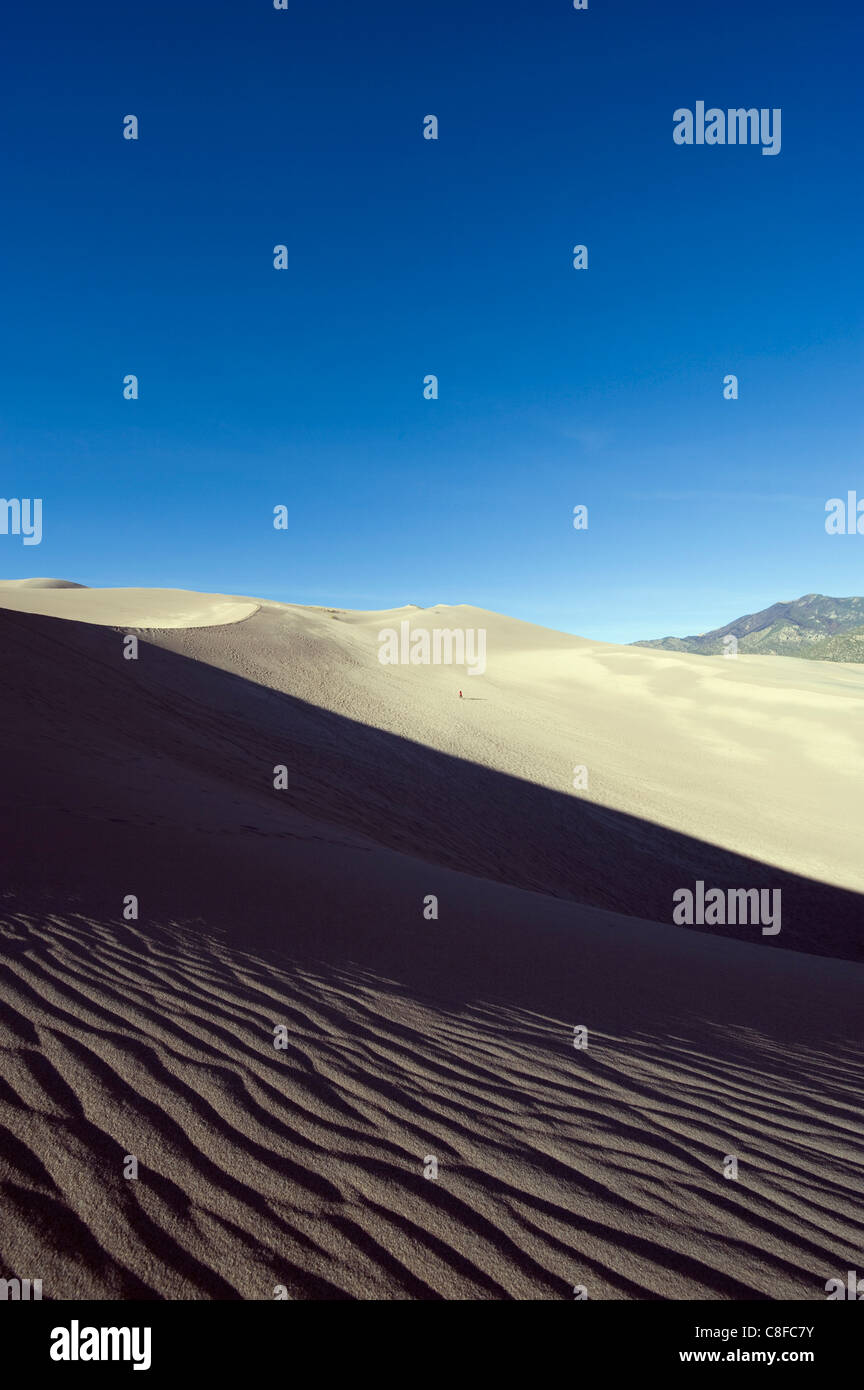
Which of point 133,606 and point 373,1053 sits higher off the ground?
point 133,606

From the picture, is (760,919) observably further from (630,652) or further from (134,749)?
(630,652)

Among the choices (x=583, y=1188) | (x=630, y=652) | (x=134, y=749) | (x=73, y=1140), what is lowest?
(x=583, y=1188)

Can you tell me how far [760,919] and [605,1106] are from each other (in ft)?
30.7

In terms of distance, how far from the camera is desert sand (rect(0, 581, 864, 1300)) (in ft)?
8.16

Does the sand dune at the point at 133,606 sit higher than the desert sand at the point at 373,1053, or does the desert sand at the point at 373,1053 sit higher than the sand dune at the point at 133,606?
the sand dune at the point at 133,606

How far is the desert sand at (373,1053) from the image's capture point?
249 cm

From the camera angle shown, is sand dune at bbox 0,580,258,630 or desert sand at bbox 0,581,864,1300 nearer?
desert sand at bbox 0,581,864,1300

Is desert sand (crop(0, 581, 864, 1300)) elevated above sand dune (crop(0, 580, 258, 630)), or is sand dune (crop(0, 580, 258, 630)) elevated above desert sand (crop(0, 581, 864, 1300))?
sand dune (crop(0, 580, 258, 630))

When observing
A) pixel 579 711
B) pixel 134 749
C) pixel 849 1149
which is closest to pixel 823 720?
pixel 579 711

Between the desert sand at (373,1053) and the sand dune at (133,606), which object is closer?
the desert sand at (373,1053)

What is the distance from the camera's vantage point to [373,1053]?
3.85 meters

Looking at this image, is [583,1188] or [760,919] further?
[760,919]

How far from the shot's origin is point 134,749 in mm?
11586
